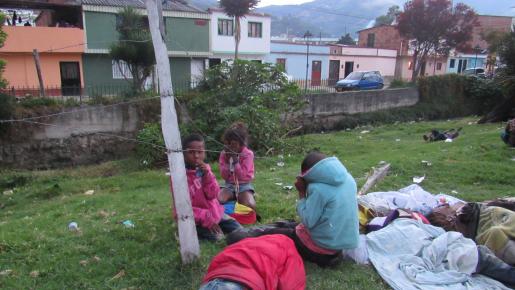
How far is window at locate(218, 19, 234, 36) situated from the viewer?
3106 centimetres

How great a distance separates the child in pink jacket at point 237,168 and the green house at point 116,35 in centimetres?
1639

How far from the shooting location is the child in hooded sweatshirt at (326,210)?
11.7ft

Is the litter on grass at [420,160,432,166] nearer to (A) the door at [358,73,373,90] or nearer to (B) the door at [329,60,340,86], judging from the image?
(A) the door at [358,73,373,90]

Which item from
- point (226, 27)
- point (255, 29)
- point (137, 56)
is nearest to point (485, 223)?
point (137, 56)

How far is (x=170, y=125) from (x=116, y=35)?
897 inches

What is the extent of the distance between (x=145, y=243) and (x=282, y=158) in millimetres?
6462

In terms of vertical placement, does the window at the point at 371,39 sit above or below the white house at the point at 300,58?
above

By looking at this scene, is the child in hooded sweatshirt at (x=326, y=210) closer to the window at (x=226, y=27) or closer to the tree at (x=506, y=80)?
the tree at (x=506, y=80)

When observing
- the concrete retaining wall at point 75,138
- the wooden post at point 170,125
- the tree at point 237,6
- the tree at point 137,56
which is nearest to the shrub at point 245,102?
the concrete retaining wall at point 75,138

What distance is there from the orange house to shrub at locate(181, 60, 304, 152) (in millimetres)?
10842

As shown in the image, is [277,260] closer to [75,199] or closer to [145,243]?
[145,243]

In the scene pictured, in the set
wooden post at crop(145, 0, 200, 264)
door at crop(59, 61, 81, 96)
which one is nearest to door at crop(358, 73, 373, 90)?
door at crop(59, 61, 81, 96)

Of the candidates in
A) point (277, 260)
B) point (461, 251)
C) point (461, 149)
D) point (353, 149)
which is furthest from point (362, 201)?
point (353, 149)

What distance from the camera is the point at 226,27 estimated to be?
1237 inches
